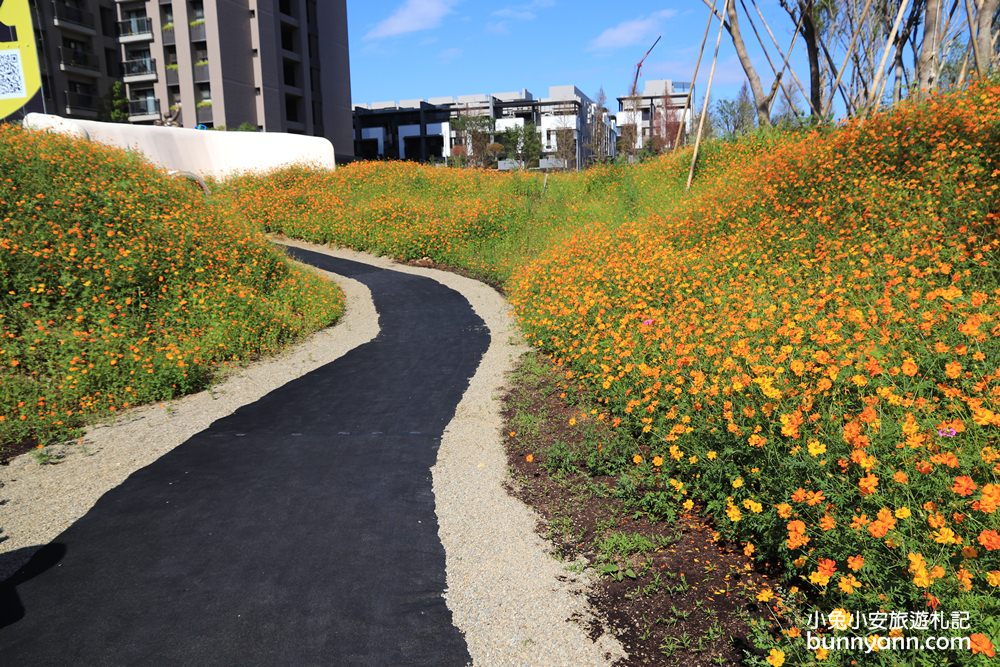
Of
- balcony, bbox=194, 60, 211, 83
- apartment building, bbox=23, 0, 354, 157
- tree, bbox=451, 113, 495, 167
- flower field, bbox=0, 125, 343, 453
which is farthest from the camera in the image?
tree, bbox=451, 113, 495, 167

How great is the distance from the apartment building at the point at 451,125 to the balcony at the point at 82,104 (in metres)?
33.4

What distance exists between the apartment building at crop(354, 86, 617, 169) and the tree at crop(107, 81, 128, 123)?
32721 mm

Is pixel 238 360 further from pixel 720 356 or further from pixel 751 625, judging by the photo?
pixel 751 625

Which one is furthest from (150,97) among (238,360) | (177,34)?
(238,360)

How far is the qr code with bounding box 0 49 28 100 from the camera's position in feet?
44.4

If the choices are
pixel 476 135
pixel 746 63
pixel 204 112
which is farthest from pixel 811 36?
pixel 476 135

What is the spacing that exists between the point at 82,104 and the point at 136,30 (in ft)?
17.8

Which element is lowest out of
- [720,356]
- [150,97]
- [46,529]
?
[46,529]

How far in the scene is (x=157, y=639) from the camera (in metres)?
3.21

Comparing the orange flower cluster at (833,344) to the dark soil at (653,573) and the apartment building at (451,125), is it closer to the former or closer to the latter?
the dark soil at (653,573)

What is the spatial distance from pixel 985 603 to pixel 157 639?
3880 millimetres

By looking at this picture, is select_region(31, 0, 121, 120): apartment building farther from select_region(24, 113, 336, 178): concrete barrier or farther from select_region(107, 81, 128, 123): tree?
select_region(24, 113, 336, 178): concrete barrier

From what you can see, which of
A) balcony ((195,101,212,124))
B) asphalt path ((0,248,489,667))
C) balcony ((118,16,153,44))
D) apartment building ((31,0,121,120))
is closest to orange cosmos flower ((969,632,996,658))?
asphalt path ((0,248,489,667))

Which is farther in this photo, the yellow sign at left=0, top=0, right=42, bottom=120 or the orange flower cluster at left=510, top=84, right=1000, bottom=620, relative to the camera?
the yellow sign at left=0, top=0, right=42, bottom=120
